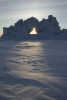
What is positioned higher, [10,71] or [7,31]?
[7,31]

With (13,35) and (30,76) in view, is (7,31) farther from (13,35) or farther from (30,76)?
(30,76)

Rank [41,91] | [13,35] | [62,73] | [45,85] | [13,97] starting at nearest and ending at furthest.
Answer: [13,97] → [41,91] → [45,85] → [62,73] → [13,35]

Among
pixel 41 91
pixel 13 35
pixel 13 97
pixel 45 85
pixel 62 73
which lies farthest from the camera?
pixel 13 35

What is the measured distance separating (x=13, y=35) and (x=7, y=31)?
2604mm

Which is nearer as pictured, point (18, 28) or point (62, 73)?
point (62, 73)

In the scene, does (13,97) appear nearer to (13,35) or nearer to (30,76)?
(30,76)

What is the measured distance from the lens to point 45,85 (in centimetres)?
462

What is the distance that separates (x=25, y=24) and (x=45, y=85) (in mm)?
37994

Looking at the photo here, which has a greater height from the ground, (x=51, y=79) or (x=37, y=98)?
(x=51, y=79)

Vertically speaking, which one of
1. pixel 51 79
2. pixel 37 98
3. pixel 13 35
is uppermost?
pixel 13 35

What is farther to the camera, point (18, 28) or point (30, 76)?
point (18, 28)

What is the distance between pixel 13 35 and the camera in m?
40.4

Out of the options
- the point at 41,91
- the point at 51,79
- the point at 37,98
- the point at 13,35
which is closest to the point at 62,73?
the point at 51,79

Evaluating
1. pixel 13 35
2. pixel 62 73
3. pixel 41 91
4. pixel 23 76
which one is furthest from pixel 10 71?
pixel 13 35
